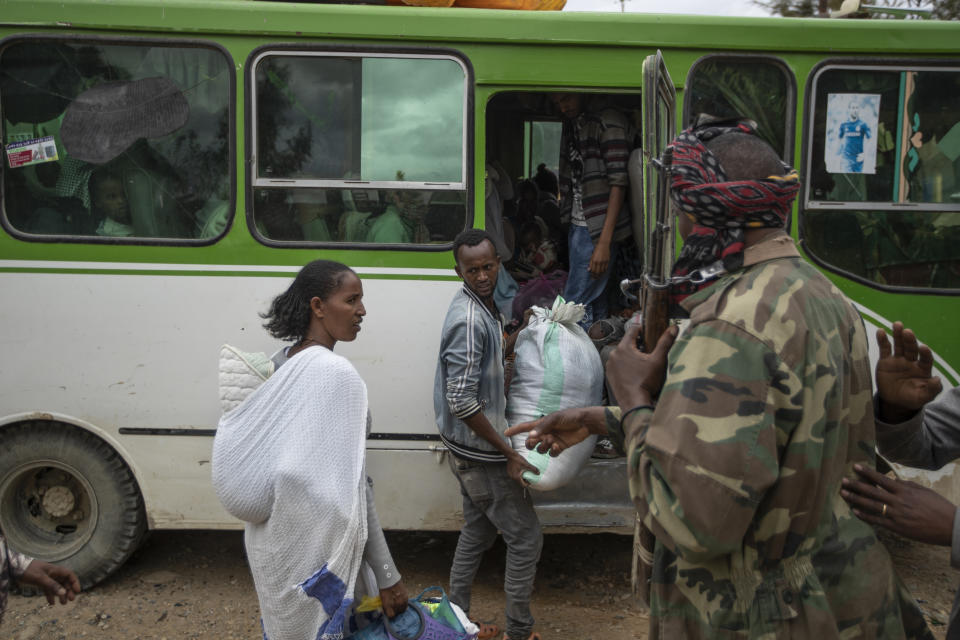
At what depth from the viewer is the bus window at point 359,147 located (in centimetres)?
395

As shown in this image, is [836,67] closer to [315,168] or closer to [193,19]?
[315,168]

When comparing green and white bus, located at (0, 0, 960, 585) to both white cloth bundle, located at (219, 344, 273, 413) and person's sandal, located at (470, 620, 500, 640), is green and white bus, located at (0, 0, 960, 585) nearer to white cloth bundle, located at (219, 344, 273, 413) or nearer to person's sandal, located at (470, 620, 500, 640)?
person's sandal, located at (470, 620, 500, 640)

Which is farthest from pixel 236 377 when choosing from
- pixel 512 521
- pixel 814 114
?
pixel 814 114

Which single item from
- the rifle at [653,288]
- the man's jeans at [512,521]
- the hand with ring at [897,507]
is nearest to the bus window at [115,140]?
the man's jeans at [512,521]

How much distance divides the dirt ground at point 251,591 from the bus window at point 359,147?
194 centimetres

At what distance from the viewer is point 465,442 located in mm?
3510

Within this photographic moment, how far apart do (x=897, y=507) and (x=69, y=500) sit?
4.05 m

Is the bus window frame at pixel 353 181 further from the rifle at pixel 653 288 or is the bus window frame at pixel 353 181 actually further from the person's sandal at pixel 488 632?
Answer: the person's sandal at pixel 488 632

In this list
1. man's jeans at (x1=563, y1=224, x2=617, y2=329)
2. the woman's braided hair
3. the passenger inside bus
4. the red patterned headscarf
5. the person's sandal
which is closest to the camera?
the red patterned headscarf

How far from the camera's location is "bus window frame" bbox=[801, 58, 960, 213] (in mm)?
3889

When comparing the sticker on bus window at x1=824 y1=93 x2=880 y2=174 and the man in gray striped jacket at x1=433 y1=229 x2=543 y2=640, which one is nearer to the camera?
the man in gray striped jacket at x1=433 y1=229 x2=543 y2=640

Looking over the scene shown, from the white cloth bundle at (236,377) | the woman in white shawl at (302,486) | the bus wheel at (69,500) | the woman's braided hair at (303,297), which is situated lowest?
the bus wheel at (69,500)

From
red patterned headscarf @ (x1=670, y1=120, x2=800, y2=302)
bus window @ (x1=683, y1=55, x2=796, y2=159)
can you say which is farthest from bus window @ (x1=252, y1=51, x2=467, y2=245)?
red patterned headscarf @ (x1=670, y1=120, x2=800, y2=302)

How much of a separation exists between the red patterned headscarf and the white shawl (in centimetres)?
107
